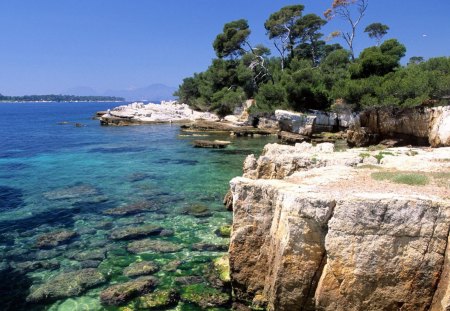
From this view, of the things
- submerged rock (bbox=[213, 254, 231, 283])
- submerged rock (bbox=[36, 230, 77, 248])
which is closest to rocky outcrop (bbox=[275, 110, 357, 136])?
submerged rock (bbox=[36, 230, 77, 248])

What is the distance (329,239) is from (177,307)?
5.88 m

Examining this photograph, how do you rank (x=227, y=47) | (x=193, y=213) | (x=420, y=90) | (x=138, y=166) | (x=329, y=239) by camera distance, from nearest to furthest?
(x=329, y=239), (x=193, y=213), (x=138, y=166), (x=420, y=90), (x=227, y=47)

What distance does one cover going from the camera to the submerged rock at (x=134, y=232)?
1891 cm

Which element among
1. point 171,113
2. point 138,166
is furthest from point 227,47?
point 138,166

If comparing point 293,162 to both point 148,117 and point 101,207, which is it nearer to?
point 101,207

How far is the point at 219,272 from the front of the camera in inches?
582

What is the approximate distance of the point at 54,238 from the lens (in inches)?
739

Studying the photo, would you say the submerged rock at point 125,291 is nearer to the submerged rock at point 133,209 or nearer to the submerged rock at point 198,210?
the submerged rock at point 198,210

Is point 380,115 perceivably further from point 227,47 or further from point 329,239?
point 227,47

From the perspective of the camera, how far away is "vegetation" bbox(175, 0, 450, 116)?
42.5 meters

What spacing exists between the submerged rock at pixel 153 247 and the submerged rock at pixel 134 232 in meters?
0.88

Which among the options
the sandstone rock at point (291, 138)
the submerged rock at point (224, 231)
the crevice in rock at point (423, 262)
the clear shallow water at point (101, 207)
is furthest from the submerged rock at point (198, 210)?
the sandstone rock at point (291, 138)

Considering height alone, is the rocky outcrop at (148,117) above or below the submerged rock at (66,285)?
above

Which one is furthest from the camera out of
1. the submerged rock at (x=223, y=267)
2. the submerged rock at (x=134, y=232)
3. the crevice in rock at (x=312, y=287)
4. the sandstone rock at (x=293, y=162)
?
the submerged rock at (x=134, y=232)
